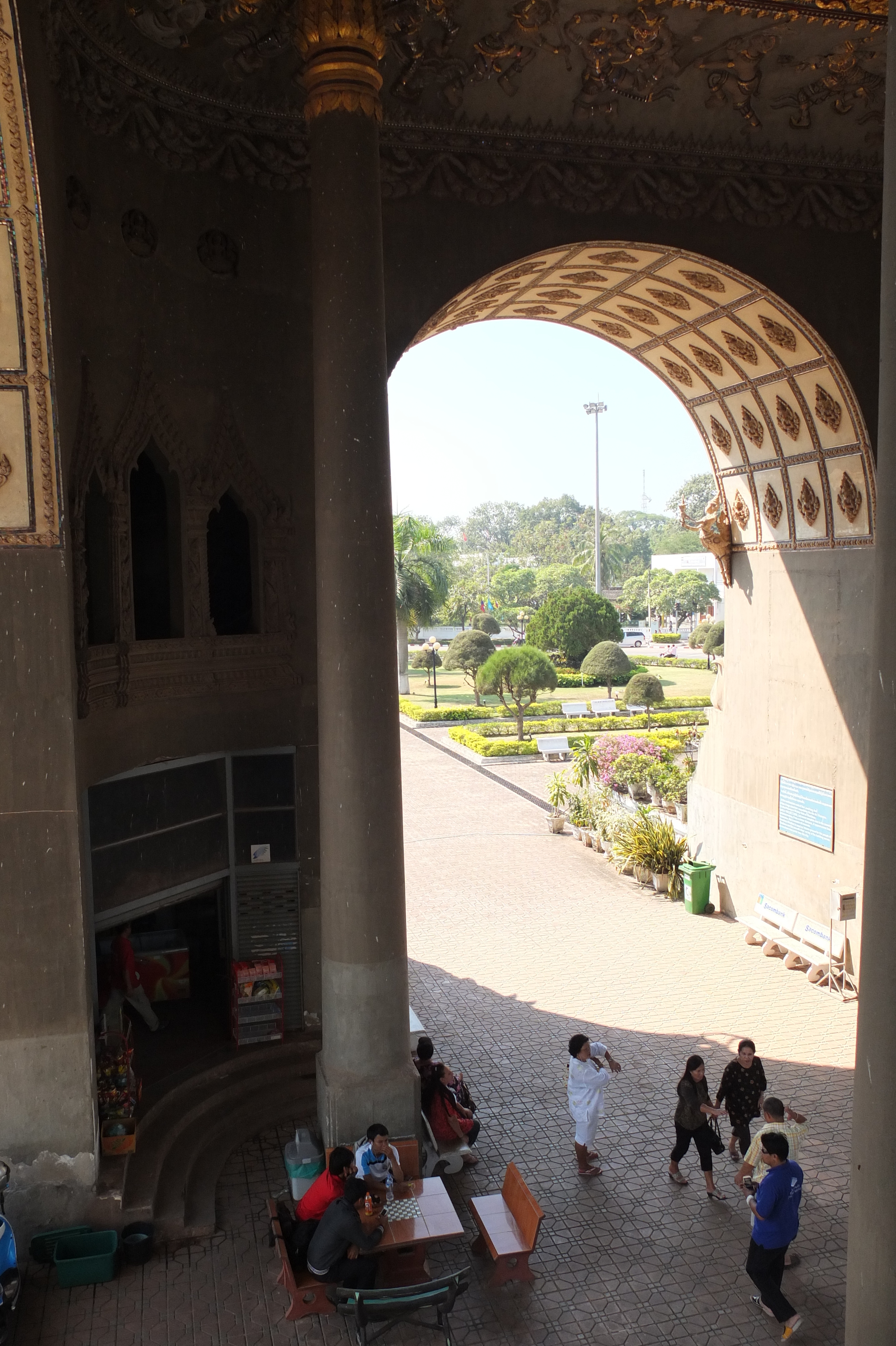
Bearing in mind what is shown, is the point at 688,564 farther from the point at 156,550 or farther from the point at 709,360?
the point at 156,550

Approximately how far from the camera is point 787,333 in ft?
42.9

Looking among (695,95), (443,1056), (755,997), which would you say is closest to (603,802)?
(755,997)

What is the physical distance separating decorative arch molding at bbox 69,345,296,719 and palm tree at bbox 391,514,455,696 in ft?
103

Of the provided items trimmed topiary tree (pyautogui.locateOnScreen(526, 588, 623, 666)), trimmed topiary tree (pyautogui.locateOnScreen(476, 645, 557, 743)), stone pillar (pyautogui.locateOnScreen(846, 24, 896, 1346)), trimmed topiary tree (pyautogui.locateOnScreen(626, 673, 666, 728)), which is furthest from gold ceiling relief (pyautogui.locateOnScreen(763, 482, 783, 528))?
trimmed topiary tree (pyautogui.locateOnScreen(526, 588, 623, 666))

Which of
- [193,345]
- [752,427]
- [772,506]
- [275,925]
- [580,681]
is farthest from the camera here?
[580,681]

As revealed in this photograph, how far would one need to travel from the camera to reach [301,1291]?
7383 mm

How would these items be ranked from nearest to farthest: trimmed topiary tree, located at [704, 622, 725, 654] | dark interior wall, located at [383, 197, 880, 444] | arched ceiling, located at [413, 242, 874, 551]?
dark interior wall, located at [383, 197, 880, 444] < arched ceiling, located at [413, 242, 874, 551] < trimmed topiary tree, located at [704, 622, 725, 654]

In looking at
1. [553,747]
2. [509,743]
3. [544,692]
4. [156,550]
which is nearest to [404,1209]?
[156,550]

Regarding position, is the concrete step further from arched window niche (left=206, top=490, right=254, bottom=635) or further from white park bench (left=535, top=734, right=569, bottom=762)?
white park bench (left=535, top=734, right=569, bottom=762)

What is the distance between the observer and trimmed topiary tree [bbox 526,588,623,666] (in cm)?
4875

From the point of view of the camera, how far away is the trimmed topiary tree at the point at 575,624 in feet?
160

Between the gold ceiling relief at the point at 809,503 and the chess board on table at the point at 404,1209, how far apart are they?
10156 millimetres

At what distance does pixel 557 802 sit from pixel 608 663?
75.6 feet

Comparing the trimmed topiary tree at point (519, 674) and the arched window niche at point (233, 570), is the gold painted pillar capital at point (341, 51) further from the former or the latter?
the trimmed topiary tree at point (519, 674)
